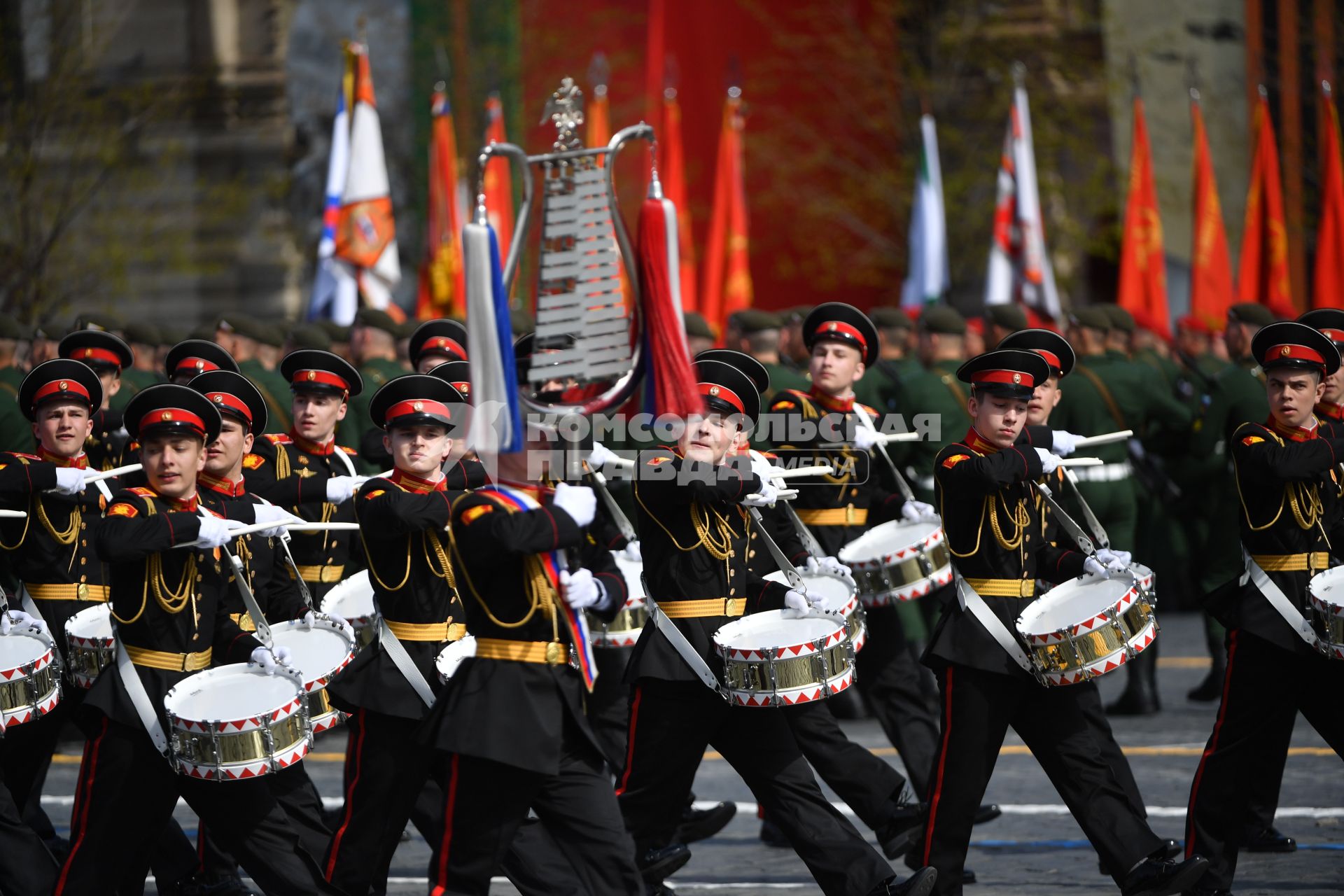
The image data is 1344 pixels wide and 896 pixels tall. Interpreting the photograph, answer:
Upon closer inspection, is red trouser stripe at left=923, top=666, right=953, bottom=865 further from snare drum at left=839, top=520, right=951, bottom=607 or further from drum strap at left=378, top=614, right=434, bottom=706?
drum strap at left=378, top=614, right=434, bottom=706

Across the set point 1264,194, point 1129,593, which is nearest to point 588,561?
point 1129,593

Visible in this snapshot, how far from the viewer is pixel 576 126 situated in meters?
5.69

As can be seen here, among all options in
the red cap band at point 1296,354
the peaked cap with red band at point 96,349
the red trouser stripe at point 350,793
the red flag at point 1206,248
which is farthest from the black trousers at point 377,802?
the red flag at point 1206,248

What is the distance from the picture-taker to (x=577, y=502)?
212 inches

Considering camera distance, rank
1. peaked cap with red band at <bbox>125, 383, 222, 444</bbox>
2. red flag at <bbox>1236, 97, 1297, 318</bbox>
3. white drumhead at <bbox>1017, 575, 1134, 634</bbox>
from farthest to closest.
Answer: red flag at <bbox>1236, 97, 1297, 318</bbox> < white drumhead at <bbox>1017, 575, 1134, 634</bbox> < peaked cap with red band at <bbox>125, 383, 222, 444</bbox>

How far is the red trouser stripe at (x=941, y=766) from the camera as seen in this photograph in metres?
6.59

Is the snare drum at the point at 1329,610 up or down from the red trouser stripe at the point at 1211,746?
up

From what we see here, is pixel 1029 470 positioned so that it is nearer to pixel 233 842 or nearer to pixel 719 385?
pixel 719 385

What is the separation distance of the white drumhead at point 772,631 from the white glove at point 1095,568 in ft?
3.20

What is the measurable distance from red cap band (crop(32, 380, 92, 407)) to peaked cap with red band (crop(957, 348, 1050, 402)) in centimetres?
388

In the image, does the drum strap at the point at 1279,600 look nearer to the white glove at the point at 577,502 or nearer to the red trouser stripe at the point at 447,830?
the white glove at the point at 577,502

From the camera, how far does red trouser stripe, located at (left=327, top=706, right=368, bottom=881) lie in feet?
20.5

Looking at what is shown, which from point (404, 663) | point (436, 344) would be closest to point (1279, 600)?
point (404, 663)

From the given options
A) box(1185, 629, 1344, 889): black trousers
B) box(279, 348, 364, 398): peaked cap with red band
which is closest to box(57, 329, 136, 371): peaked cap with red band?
A: box(279, 348, 364, 398): peaked cap with red band
